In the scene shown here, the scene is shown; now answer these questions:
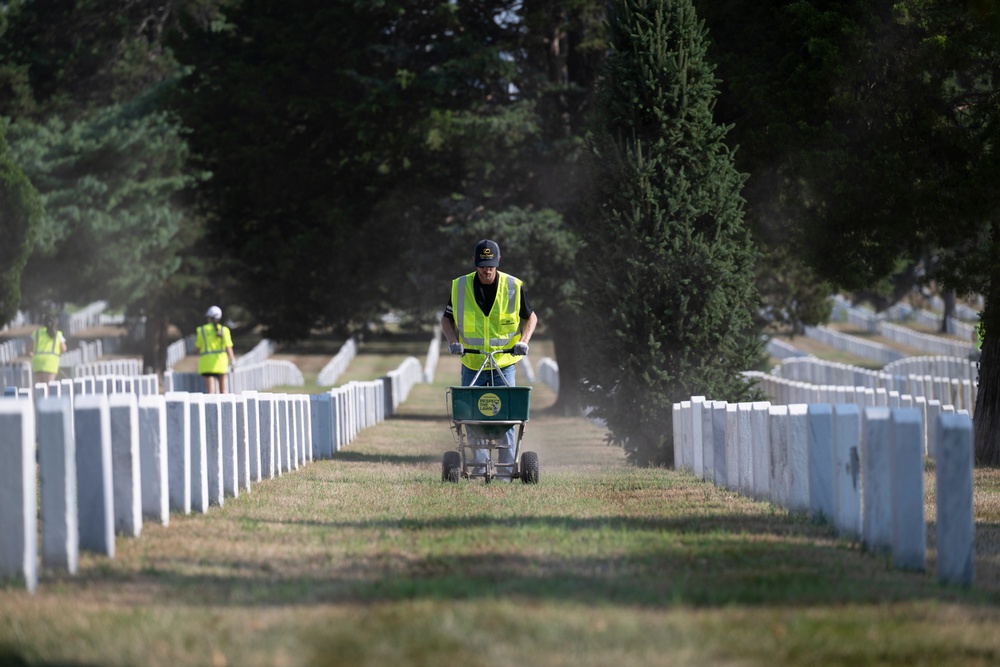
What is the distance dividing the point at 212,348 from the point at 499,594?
1722cm

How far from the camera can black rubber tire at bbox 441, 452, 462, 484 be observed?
12.7 metres

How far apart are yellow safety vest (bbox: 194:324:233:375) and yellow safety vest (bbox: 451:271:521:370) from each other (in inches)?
436

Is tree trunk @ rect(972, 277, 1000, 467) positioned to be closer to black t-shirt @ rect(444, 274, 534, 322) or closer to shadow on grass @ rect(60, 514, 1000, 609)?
black t-shirt @ rect(444, 274, 534, 322)

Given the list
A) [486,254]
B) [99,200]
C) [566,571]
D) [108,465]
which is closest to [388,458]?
[486,254]

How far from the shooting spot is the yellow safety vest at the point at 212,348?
74.9ft

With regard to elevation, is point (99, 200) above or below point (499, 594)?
above

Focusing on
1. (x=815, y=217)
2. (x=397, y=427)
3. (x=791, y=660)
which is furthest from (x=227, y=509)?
(x=397, y=427)

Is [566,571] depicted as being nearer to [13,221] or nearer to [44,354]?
[44,354]

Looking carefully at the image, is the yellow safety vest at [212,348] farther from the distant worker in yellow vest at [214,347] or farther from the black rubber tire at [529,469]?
the black rubber tire at [529,469]

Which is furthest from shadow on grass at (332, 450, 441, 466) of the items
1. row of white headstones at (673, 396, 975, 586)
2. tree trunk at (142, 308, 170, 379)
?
tree trunk at (142, 308, 170, 379)

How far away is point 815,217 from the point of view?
60.7 feet

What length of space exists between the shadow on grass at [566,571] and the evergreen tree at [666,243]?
26.5ft

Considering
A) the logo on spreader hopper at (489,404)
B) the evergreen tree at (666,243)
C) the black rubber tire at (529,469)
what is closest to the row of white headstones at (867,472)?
the black rubber tire at (529,469)

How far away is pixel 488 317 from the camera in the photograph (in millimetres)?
12492
